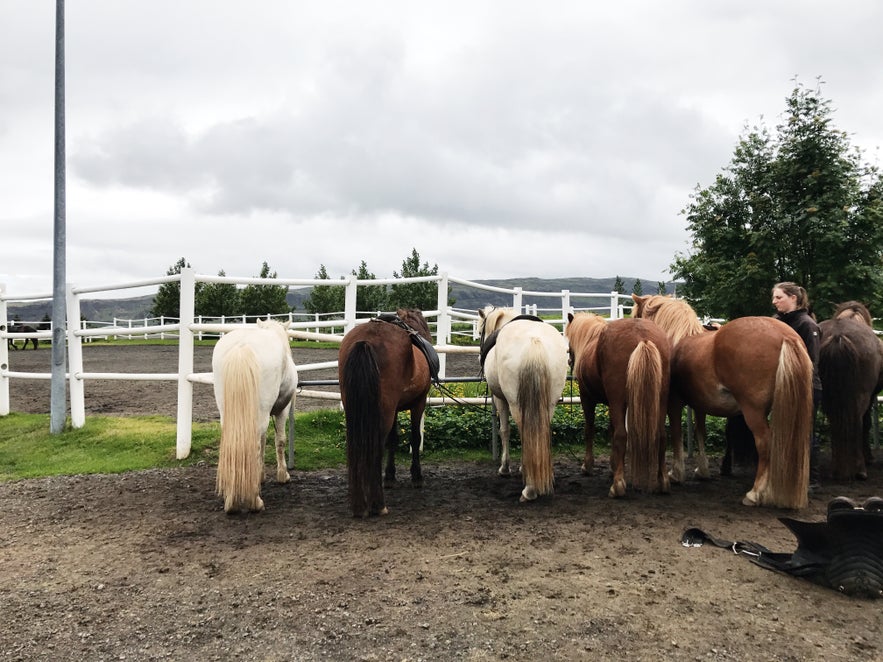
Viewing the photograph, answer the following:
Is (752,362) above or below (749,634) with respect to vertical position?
above

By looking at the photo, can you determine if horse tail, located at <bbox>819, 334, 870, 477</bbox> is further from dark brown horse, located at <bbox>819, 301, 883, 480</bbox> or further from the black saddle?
the black saddle

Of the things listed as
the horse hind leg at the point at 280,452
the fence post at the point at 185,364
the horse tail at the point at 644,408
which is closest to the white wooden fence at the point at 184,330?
the fence post at the point at 185,364

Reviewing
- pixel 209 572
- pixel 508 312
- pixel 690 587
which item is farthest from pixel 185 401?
pixel 690 587

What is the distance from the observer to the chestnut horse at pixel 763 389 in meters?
4.38

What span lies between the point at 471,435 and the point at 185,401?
315 centimetres

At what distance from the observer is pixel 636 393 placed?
4.68m

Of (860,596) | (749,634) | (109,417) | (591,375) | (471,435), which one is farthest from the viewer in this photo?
(109,417)

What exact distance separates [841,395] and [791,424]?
1583 mm

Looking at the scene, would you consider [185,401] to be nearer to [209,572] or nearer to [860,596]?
[209,572]

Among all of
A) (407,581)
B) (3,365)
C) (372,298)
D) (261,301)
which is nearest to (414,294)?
(372,298)

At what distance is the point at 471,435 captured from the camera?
23.0ft

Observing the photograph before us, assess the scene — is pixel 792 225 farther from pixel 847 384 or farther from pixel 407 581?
pixel 407 581

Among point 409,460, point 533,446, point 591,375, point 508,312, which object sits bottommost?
point 409,460

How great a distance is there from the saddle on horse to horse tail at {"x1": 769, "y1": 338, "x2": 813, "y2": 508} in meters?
1.29
